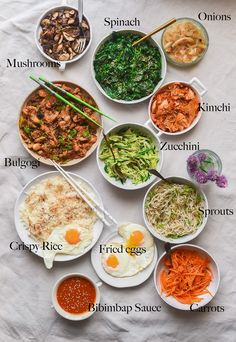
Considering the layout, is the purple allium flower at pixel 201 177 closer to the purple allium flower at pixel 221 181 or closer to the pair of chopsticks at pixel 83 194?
the purple allium flower at pixel 221 181

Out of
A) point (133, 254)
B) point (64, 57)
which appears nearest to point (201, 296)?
point (133, 254)

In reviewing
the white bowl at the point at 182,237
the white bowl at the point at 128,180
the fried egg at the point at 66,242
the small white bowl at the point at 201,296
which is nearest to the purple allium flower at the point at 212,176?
the white bowl at the point at 182,237

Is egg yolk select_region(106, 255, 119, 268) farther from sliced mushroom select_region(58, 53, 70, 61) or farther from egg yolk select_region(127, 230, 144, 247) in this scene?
sliced mushroom select_region(58, 53, 70, 61)

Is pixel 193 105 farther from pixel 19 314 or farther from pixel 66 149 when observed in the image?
pixel 19 314

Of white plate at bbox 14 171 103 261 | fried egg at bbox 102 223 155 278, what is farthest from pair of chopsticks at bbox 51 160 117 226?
fried egg at bbox 102 223 155 278

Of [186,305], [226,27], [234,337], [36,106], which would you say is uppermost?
[226,27]

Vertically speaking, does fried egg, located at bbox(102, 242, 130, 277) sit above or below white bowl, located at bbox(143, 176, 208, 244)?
below

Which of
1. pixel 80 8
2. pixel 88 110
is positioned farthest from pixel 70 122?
pixel 80 8
